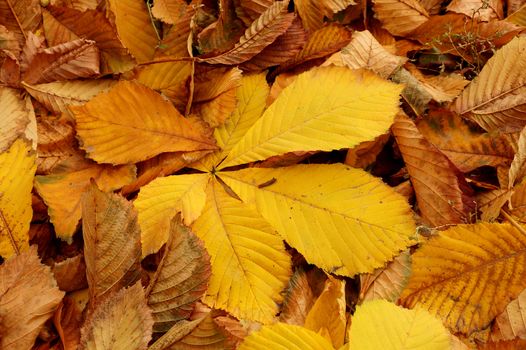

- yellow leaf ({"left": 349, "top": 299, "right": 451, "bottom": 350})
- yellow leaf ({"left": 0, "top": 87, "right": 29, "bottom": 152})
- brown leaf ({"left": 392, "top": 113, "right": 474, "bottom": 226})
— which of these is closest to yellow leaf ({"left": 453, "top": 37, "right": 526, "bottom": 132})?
brown leaf ({"left": 392, "top": 113, "right": 474, "bottom": 226})

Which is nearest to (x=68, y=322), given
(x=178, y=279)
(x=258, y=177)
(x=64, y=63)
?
(x=178, y=279)

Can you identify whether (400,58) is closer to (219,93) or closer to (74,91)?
(219,93)

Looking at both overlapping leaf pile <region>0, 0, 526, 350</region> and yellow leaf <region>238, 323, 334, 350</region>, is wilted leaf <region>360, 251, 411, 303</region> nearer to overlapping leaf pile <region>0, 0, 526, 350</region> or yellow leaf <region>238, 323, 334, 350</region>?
overlapping leaf pile <region>0, 0, 526, 350</region>

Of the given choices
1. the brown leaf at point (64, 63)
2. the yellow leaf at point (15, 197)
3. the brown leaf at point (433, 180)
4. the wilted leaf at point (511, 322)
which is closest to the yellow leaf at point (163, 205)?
the yellow leaf at point (15, 197)

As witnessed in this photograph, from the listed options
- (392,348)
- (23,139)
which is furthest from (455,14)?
(23,139)

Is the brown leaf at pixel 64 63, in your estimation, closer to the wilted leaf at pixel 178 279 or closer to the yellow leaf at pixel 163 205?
the yellow leaf at pixel 163 205

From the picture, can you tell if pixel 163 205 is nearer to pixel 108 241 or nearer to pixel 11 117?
pixel 108 241
